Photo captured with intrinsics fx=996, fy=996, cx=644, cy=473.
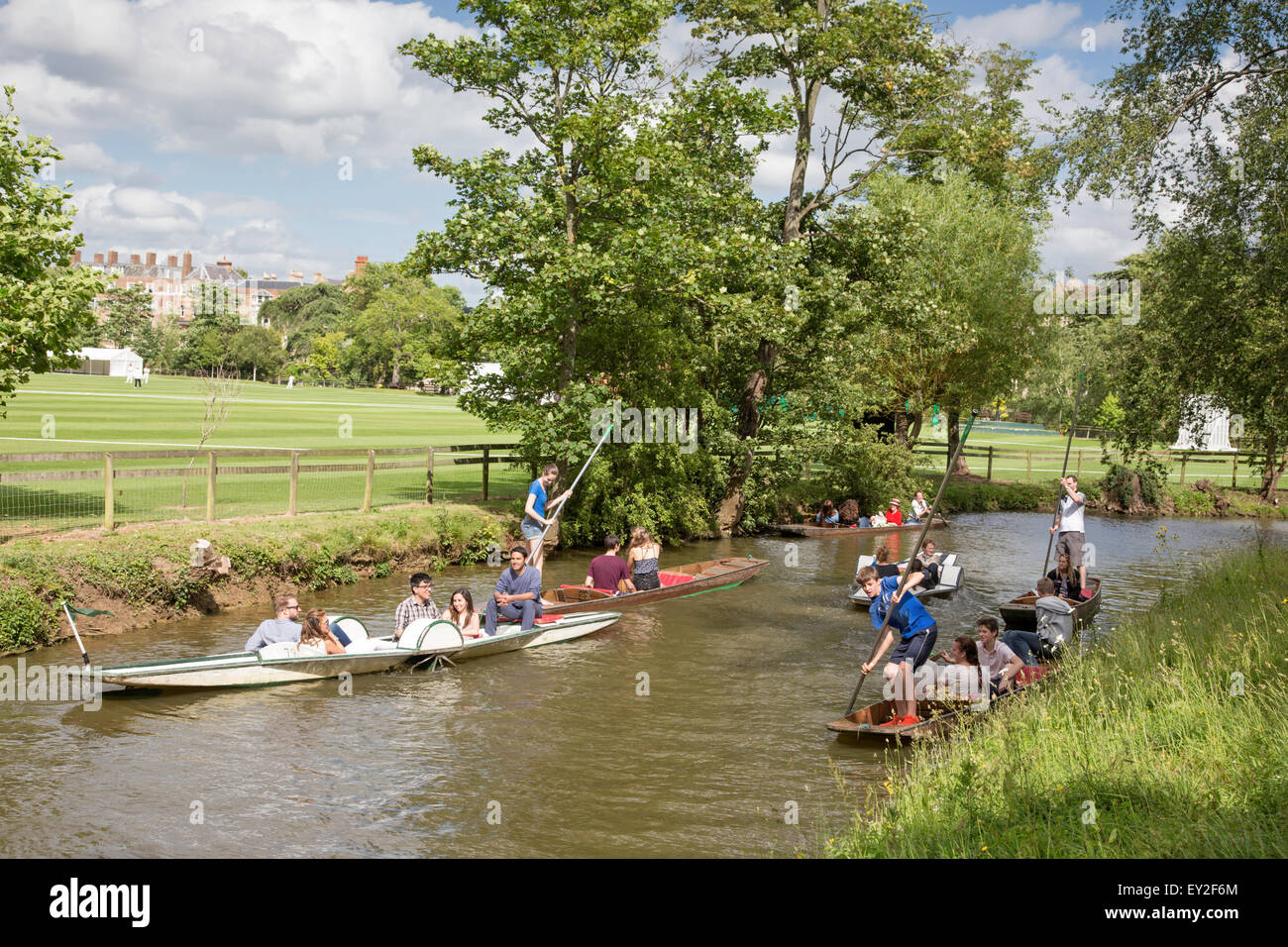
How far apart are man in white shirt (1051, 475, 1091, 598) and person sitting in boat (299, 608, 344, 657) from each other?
11.3 m

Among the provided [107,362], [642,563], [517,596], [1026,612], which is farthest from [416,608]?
[107,362]

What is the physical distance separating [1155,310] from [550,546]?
1340 cm

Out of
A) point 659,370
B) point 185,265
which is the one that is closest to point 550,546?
point 659,370

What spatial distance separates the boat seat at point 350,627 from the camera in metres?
12.9

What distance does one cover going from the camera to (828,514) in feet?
96.8

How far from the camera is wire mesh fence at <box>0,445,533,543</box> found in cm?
1719

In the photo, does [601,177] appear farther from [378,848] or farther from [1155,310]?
[378,848]

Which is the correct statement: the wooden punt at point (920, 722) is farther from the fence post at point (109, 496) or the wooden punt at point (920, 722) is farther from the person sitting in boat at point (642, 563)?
the fence post at point (109, 496)

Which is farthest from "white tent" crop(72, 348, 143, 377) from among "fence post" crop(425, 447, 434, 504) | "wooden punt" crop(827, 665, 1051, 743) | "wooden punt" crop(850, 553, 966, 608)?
"wooden punt" crop(827, 665, 1051, 743)

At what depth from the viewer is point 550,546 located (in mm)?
23344

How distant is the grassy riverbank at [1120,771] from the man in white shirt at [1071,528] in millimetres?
5086
